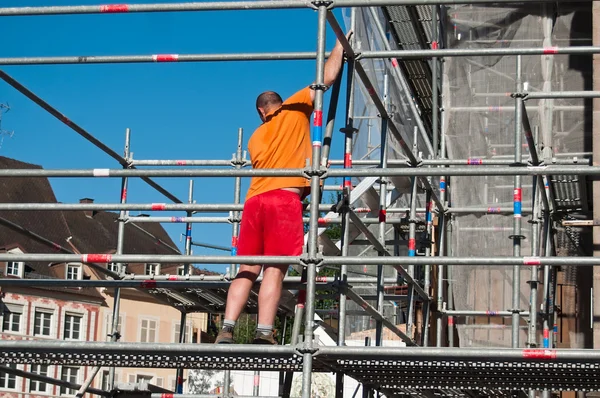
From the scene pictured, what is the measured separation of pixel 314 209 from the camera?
552cm

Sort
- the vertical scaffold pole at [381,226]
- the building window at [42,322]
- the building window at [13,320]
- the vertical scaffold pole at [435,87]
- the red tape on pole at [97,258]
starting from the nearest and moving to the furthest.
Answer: the red tape on pole at [97,258], the vertical scaffold pole at [381,226], the vertical scaffold pole at [435,87], the building window at [13,320], the building window at [42,322]

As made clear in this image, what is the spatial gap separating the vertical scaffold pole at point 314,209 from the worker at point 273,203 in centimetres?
20

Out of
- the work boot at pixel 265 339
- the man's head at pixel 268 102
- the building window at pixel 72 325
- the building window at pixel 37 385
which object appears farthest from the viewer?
the building window at pixel 72 325

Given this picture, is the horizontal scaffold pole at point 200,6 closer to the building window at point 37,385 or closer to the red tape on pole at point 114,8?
the red tape on pole at point 114,8

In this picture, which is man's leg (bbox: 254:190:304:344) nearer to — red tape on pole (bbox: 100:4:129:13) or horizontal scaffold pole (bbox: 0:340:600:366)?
horizontal scaffold pole (bbox: 0:340:600:366)

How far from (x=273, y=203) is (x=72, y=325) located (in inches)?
1461

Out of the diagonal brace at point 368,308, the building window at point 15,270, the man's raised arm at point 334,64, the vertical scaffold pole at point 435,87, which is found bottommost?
the diagonal brace at point 368,308

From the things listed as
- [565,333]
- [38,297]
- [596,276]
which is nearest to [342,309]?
[596,276]

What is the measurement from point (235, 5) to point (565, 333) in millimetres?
7403

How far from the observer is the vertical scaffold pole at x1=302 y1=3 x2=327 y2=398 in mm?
5266

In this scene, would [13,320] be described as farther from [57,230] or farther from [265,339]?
[265,339]

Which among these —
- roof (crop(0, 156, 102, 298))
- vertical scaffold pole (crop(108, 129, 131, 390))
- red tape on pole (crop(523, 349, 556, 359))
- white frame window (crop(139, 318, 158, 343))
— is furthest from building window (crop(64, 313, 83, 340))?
red tape on pole (crop(523, 349, 556, 359))

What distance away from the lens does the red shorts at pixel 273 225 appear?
19.5 ft

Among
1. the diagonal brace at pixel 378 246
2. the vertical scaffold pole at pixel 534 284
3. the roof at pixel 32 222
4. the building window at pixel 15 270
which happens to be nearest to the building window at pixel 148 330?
the roof at pixel 32 222
